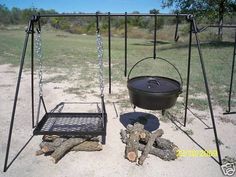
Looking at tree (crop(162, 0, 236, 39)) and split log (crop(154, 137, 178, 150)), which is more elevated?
tree (crop(162, 0, 236, 39))

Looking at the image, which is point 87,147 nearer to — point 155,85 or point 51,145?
point 51,145

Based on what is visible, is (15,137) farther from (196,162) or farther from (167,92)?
(196,162)


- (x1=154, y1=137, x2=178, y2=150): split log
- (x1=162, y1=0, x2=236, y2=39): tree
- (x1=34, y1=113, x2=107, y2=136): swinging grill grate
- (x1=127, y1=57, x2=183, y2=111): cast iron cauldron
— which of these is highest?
(x1=162, y1=0, x2=236, y2=39): tree

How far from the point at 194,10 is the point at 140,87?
16.9 m

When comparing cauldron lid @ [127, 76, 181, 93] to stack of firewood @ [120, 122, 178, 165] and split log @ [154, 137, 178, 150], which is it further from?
split log @ [154, 137, 178, 150]

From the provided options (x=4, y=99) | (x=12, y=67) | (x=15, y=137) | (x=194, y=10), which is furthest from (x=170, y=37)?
(x=15, y=137)

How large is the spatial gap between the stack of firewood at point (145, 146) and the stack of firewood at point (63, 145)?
19.0 inches

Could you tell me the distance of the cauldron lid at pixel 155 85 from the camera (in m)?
3.88

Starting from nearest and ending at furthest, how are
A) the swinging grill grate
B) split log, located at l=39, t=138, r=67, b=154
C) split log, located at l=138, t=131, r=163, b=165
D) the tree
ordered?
split log, located at l=138, t=131, r=163, b=165, split log, located at l=39, t=138, r=67, b=154, the swinging grill grate, the tree

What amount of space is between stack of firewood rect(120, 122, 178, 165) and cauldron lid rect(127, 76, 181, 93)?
60 cm

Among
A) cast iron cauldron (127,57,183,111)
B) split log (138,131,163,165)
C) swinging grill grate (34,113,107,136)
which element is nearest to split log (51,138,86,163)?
swinging grill grate (34,113,107,136)

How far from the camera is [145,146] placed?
3.87m

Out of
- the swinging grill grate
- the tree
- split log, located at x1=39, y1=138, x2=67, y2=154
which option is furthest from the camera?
the tree

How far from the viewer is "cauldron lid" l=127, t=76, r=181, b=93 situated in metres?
3.88
